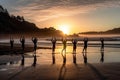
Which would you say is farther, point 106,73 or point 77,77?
point 106,73

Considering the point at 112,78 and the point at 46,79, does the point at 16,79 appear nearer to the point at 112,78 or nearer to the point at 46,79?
the point at 46,79

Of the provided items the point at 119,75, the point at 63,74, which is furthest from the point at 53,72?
the point at 119,75

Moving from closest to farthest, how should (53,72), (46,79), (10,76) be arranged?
1. (46,79)
2. (10,76)
3. (53,72)

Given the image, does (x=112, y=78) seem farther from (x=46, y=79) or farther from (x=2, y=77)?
(x=2, y=77)

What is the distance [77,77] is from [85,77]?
1.68 feet

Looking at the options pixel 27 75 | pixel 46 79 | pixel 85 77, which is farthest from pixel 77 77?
pixel 27 75

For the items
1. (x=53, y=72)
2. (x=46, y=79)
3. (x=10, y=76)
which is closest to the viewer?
(x=46, y=79)

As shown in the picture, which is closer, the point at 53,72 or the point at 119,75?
the point at 119,75

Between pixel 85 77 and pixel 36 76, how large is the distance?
10.8 ft

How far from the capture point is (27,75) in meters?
22.0

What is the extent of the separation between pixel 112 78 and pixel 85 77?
5.69 ft

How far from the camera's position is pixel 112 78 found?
2031cm

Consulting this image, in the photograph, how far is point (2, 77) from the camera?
69.8 feet

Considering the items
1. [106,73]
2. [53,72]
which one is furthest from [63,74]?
[106,73]
